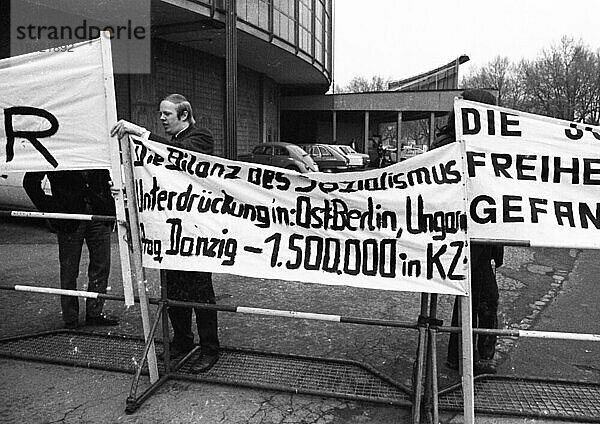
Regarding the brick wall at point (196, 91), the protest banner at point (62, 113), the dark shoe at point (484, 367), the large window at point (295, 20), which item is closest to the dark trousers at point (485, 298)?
the dark shoe at point (484, 367)

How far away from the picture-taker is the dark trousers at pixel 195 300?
3895mm

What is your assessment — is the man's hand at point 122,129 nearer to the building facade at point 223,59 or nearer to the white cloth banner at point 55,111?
the white cloth banner at point 55,111

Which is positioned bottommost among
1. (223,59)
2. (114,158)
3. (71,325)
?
(71,325)

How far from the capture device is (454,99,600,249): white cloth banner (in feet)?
10.1

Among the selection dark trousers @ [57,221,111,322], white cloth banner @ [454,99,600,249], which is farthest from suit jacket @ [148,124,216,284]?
white cloth banner @ [454,99,600,249]

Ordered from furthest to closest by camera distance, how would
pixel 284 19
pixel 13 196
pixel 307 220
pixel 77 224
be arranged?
pixel 284 19
pixel 13 196
pixel 77 224
pixel 307 220

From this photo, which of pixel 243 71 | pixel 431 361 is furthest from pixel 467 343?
pixel 243 71

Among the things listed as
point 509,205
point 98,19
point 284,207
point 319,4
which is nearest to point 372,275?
point 284,207

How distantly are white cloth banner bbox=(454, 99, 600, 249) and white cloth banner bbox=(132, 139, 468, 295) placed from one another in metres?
0.24

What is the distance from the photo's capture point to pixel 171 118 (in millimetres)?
3920

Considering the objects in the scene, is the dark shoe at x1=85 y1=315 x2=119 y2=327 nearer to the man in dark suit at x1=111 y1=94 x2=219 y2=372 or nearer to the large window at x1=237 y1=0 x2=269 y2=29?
the man in dark suit at x1=111 y1=94 x2=219 y2=372

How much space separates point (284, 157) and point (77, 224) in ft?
49.9

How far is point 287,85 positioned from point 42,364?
32.2 meters

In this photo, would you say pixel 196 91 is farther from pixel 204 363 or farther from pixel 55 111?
pixel 204 363
